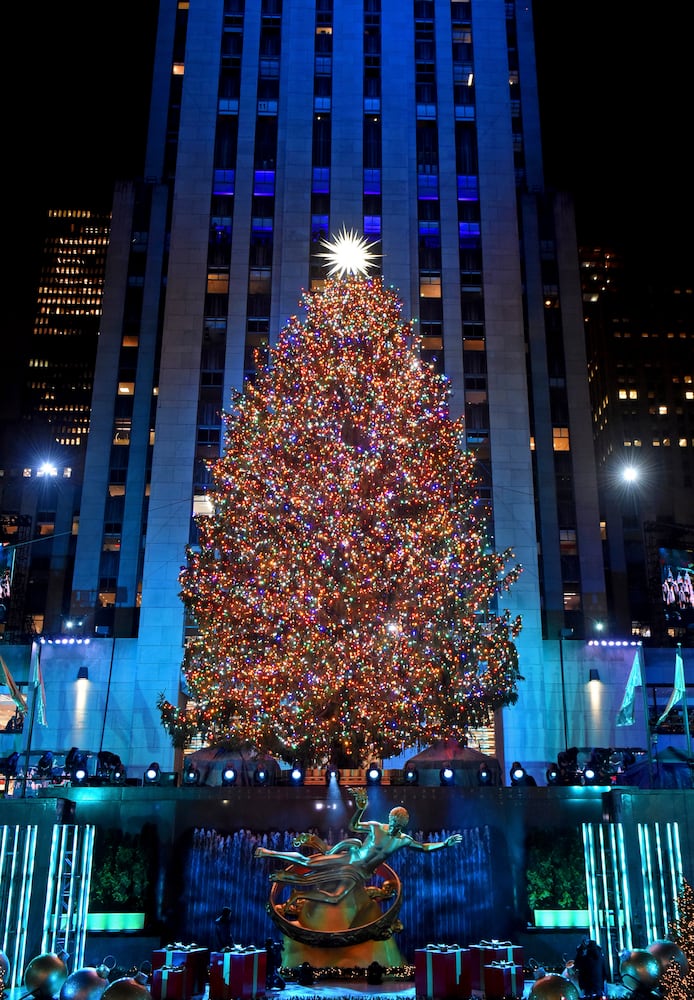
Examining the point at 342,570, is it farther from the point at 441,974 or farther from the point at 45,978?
the point at 45,978

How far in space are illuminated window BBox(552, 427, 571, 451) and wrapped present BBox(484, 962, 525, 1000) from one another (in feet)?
120

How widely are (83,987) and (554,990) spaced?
23.6 ft

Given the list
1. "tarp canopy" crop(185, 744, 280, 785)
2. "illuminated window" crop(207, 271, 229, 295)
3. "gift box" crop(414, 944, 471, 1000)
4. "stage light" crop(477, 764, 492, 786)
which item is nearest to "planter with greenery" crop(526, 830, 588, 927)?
"stage light" crop(477, 764, 492, 786)

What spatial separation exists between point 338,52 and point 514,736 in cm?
3912

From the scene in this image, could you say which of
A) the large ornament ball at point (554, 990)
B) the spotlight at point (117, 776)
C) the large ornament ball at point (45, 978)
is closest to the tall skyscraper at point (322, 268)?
the spotlight at point (117, 776)

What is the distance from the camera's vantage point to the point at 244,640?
3083 centimetres

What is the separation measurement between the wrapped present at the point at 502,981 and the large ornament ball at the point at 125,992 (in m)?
6.58

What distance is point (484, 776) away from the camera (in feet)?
91.8

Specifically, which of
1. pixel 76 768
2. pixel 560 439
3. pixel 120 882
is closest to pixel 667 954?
pixel 120 882

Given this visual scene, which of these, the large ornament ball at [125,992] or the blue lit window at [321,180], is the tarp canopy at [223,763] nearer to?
the large ornament ball at [125,992]

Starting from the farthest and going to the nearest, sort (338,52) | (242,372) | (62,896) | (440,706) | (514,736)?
1. (338,52)
2. (242,372)
3. (514,736)
4. (440,706)
5. (62,896)

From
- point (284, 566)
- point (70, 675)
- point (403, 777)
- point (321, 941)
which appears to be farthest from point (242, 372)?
point (321, 941)

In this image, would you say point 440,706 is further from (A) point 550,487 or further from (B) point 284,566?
(A) point 550,487

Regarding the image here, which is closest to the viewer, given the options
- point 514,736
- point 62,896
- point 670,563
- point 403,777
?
point 62,896
